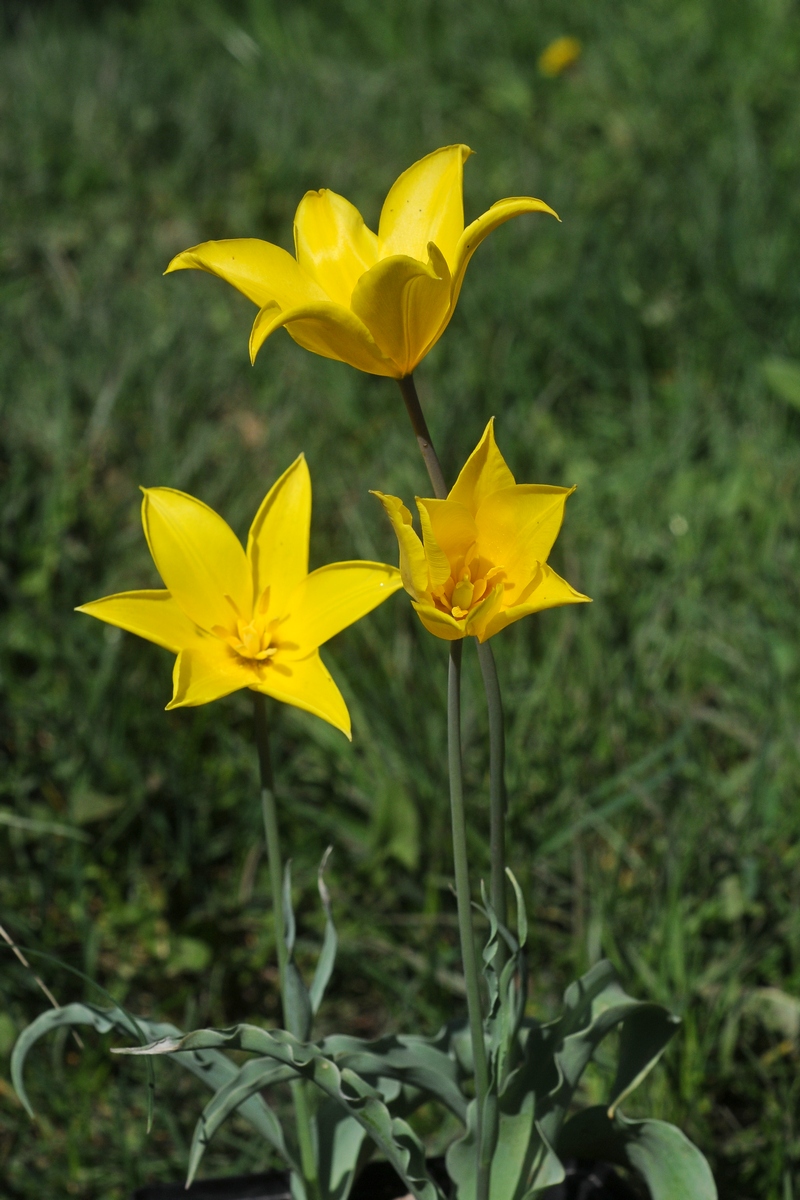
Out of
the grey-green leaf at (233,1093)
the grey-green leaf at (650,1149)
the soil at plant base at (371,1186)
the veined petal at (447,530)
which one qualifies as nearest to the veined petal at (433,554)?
the veined petal at (447,530)

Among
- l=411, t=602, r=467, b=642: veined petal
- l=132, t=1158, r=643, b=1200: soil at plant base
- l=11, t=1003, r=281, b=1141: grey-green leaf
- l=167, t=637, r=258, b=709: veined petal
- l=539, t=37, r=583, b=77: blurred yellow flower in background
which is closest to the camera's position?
l=411, t=602, r=467, b=642: veined petal

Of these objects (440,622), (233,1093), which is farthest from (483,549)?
(233,1093)

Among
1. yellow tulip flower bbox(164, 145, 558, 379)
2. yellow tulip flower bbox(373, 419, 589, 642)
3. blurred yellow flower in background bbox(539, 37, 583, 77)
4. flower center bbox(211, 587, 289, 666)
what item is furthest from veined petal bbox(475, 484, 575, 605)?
blurred yellow flower in background bbox(539, 37, 583, 77)

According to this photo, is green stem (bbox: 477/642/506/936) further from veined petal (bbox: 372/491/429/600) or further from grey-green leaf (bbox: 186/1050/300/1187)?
grey-green leaf (bbox: 186/1050/300/1187)

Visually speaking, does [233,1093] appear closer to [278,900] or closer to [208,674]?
[278,900]

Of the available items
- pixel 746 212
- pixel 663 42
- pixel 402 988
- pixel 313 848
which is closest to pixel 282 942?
pixel 402 988

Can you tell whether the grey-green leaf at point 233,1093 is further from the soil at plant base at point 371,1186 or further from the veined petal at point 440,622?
the veined petal at point 440,622
